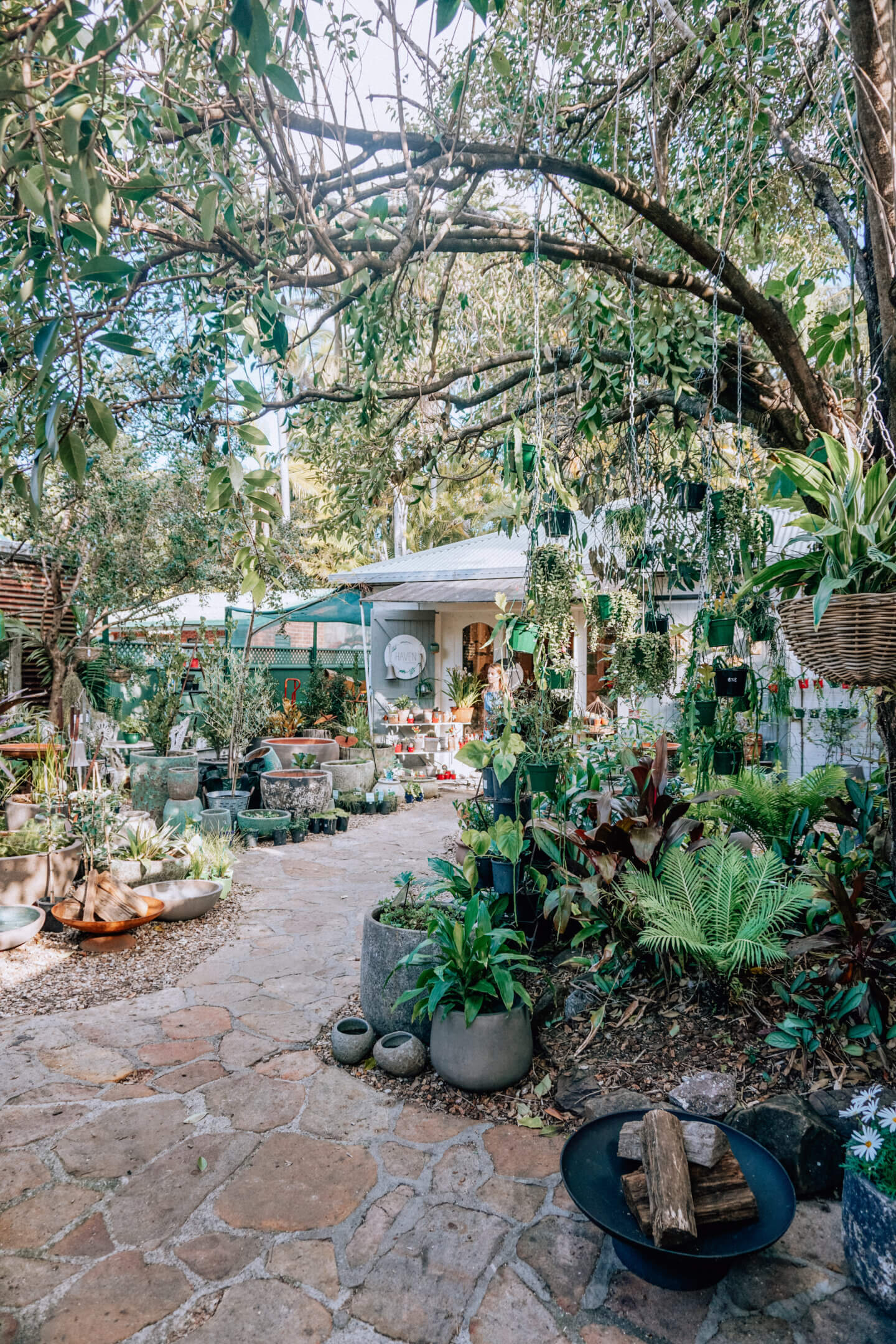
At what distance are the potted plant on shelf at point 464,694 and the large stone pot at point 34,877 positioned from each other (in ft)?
22.0

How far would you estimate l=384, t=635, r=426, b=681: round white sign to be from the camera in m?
11.8

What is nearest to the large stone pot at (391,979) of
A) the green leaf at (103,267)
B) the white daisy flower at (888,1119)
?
the white daisy flower at (888,1119)

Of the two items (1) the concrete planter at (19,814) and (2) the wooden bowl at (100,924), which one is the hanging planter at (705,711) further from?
(1) the concrete planter at (19,814)

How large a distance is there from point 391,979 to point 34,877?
2.82 meters

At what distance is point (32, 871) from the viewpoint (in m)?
4.75

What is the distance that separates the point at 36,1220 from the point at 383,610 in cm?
987

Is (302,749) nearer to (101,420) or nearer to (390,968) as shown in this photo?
(390,968)

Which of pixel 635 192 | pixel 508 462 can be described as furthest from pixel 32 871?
pixel 635 192

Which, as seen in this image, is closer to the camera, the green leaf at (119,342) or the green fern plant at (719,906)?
the green leaf at (119,342)

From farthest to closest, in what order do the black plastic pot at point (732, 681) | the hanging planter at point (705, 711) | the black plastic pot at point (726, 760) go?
the black plastic pot at point (726, 760) < the hanging planter at point (705, 711) < the black plastic pot at point (732, 681)

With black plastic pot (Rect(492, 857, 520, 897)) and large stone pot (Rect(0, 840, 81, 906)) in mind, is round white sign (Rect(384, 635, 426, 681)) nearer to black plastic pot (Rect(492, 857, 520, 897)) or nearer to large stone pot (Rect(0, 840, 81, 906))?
large stone pot (Rect(0, 840, 81, 906))

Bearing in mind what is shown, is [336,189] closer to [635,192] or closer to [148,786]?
[635,192]

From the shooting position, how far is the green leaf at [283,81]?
1.30 m

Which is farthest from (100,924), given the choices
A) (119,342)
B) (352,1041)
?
(119,342)
